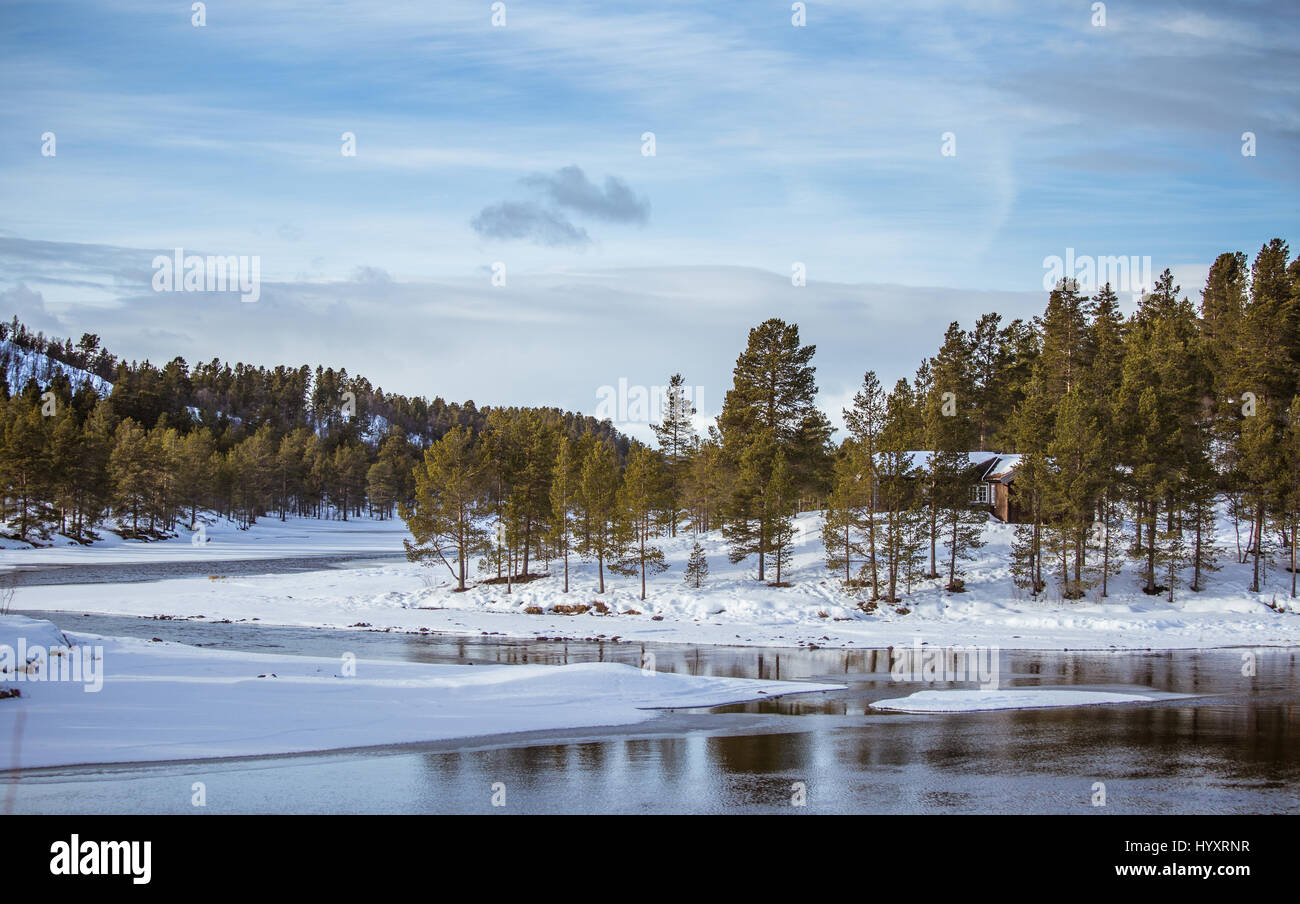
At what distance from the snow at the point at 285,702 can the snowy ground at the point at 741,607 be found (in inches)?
621

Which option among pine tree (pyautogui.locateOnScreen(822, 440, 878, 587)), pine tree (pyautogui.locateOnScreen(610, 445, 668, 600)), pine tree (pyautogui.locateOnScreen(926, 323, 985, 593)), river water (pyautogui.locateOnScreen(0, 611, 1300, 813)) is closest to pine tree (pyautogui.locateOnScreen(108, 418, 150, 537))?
pine tree (pyautogui.locateOnScreen(610, 445, 668, 600))

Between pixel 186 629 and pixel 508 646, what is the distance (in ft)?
45.6

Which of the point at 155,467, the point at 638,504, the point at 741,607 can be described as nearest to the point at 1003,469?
the point at 741,607

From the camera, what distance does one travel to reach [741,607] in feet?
164

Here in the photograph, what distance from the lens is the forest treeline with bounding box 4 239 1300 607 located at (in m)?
49.4

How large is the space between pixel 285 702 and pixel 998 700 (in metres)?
17.2

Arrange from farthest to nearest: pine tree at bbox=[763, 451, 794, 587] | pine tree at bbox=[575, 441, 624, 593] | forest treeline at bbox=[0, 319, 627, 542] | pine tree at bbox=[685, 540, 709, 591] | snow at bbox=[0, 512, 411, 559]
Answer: forest treeline at bbox=[0, 319, 627, 542], snow at bbox=[0, 512, 411, 559], pine tree at bbox=[685, 540, 709, 591], pine tree at bbox=[575, 441, 624, 593], pine tree at bbox=[763, 451, 794, 587]

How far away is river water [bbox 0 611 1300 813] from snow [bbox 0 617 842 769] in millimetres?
986

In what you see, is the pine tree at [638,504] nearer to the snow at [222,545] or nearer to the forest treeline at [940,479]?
the forest treeline at [940,479]

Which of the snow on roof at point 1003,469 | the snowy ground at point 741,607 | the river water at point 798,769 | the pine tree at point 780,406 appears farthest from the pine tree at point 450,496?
the snow on roof at point 1003,469

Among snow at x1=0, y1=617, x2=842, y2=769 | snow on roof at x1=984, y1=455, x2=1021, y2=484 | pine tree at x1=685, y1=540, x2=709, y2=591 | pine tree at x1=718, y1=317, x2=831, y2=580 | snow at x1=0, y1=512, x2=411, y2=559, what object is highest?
pine tree at x1=718, y1=317, x2=831, y2=580

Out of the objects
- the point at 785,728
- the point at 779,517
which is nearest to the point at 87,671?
the point at 785,728

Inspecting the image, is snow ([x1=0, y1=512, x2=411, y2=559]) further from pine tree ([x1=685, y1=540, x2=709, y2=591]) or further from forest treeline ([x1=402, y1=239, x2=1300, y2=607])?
pine tree ([x1=685, y1=540, x2=709, y2=591])
